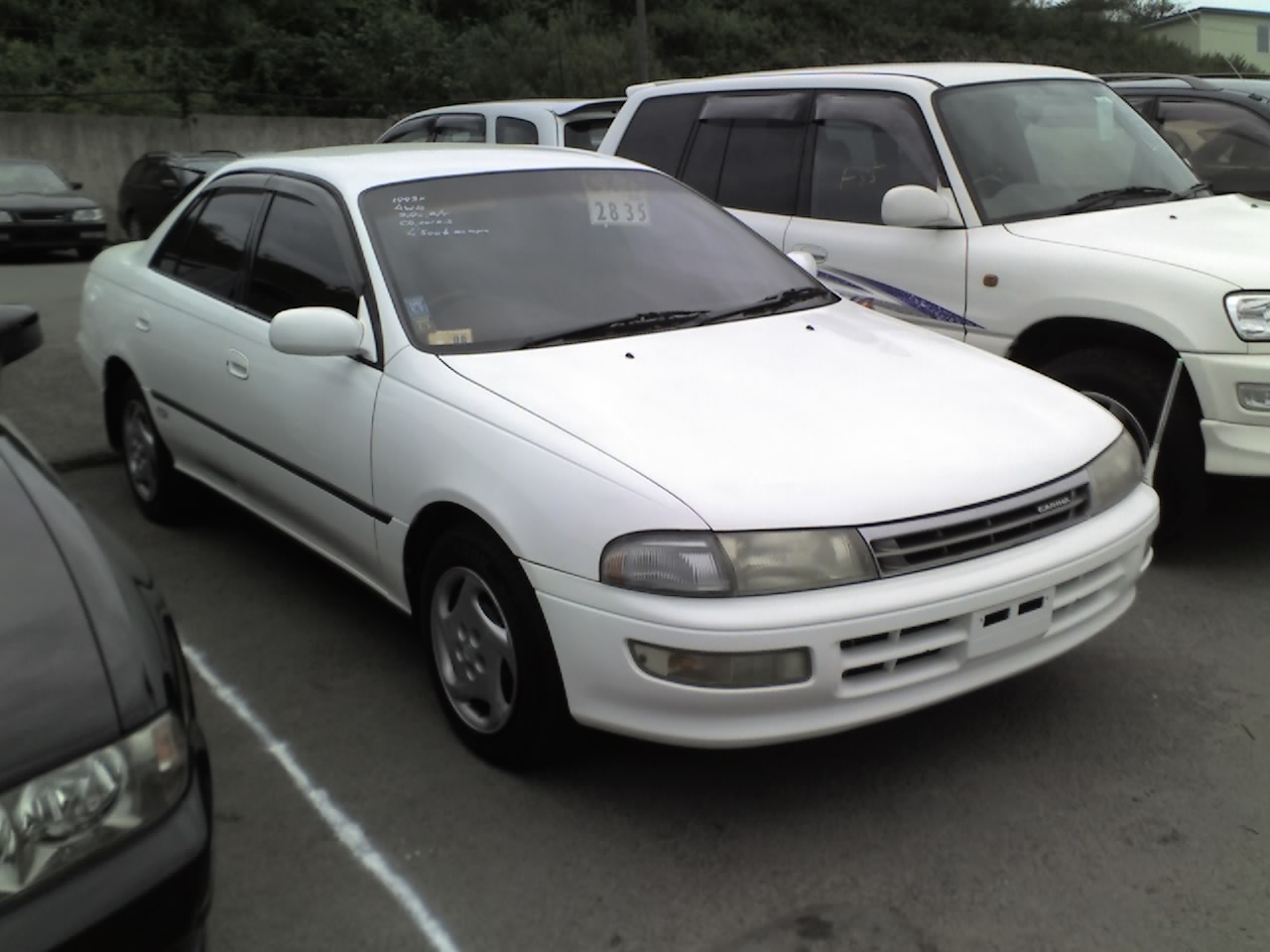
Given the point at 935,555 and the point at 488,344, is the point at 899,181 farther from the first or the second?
the point at 935,555

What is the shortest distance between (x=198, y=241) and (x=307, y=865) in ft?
9.40

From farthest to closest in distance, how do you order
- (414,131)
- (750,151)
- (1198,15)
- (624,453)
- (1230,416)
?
1. (1198,15)
2. (414,131)
3. (750,151)
4. (1230,416)
5. (624,453)

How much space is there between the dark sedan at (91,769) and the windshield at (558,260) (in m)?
1.57

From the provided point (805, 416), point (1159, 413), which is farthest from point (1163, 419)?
point (805, 416)

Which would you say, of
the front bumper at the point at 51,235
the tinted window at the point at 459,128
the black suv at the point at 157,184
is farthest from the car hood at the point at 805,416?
the front bumper at the point at 51,235

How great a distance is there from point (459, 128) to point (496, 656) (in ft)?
28.2

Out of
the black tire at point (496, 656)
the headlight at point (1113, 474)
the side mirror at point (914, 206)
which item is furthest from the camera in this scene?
the side mirror at point (914, 206)

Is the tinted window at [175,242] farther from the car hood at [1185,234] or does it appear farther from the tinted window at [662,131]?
the car hood at [1185,234]

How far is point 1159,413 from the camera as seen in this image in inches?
185

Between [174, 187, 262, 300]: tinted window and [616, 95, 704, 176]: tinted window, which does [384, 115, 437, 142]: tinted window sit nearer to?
[616, 95, 704, 176]: tinted window

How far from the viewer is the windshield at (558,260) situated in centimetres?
385

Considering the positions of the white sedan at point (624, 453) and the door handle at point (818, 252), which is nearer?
the white sedan at point (624, 453)

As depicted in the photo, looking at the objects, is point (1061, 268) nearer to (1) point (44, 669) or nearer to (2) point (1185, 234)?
(2) point (1185, 234)

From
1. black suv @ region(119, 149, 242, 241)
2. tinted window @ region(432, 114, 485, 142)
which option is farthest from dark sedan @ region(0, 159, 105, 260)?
tinted window @ region(432, 114, 485, 142)
